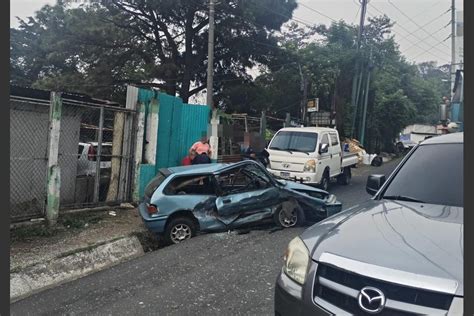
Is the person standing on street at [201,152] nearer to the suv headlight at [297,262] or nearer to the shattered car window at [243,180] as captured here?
the shattered car window at [243,180]

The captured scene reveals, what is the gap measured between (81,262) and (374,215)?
14.4 ft

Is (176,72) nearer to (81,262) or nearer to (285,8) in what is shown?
(285,8)

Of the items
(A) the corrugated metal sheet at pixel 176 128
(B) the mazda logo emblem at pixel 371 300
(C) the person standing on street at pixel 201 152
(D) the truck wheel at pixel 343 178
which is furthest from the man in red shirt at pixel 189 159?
(B) the mazda logo emblem at pixel 371 300

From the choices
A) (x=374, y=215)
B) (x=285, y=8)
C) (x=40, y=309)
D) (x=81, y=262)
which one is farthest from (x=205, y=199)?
(x=285, y=8)

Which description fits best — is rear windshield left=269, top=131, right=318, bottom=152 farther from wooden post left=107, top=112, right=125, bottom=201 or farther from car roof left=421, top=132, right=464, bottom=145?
car roof left=421, top=132, right=464, bottom=145

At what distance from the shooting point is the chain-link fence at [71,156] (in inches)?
291

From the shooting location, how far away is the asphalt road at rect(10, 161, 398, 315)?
4.27m

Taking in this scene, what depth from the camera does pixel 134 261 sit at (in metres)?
5.95

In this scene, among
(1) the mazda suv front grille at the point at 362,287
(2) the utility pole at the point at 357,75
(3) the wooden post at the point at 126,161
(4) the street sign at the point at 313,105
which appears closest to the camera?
(1) the mazda suv front grille at the point at 362,287

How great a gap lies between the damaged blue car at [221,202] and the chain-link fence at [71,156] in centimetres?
201

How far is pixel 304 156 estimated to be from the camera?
37.3ft

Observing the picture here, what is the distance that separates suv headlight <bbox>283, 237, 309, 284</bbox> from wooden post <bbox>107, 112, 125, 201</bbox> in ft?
22.6

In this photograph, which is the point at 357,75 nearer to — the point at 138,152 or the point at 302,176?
the point at 302,176

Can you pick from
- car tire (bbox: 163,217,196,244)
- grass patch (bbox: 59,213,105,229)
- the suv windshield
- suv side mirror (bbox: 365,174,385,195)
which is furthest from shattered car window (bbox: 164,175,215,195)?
the suv windshield
